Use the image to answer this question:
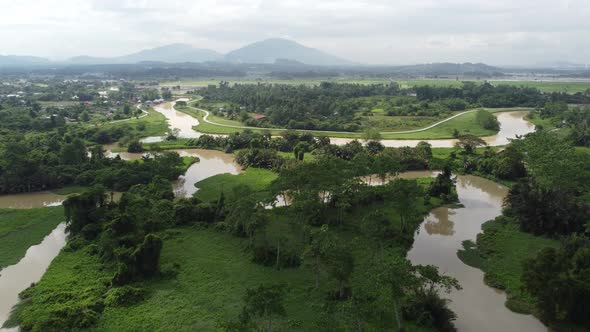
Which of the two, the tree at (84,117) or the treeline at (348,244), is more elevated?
the tree at (84,117)

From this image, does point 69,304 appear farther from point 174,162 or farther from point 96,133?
point 96,133

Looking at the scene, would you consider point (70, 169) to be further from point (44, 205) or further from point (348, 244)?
point (348, 244)

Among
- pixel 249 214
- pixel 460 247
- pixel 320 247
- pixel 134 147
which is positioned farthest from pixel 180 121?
pixel 320 247

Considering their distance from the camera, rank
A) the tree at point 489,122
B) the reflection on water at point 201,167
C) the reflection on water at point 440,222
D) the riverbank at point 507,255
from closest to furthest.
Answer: the riverbank at point 507,255
the reflection on water at point 440,222
the reflection on water at point 201,167
the tree at point 489,122

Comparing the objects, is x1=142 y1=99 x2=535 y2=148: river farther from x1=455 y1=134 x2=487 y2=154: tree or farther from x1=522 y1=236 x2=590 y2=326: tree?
x1=522 y1=236 x2=590 y2=326: tree

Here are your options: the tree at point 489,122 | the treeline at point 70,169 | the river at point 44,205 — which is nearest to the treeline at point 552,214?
the river at point 44,205

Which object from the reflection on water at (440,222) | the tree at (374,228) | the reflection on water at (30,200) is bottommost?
the reflection on water at (30,200)

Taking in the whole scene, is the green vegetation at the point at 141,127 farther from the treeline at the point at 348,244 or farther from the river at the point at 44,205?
the treeline at the point at 348,244
